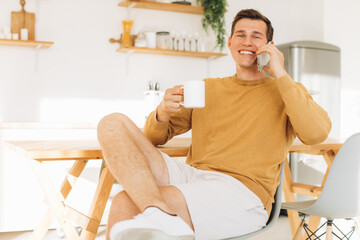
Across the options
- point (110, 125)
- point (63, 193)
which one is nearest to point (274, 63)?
point (110, 125)

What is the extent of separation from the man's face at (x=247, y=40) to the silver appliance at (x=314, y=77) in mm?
2191

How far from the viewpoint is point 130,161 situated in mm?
1444

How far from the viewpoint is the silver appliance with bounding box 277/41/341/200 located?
4.11 m

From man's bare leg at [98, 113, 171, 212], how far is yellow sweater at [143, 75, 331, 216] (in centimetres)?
26

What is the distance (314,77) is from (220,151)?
270 centimetres

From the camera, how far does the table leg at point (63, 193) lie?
210cm

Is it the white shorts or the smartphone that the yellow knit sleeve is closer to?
the smartphone

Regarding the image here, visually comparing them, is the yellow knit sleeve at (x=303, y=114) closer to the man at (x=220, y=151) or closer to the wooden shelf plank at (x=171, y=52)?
the man at (x=220, y=151)

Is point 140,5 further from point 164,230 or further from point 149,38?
point 164,230

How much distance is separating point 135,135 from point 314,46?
302 centimetres

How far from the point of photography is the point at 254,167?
1.72m

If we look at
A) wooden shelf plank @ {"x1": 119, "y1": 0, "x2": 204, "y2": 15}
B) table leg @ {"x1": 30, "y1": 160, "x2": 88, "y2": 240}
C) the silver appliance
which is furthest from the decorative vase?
table leg @ {"x1": 30, "y1": 160, "x2": 88, "y2": 240}

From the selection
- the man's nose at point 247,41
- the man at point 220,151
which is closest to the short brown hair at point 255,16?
the man at point 220,151

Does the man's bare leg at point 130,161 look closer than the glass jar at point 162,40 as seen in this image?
Yes
